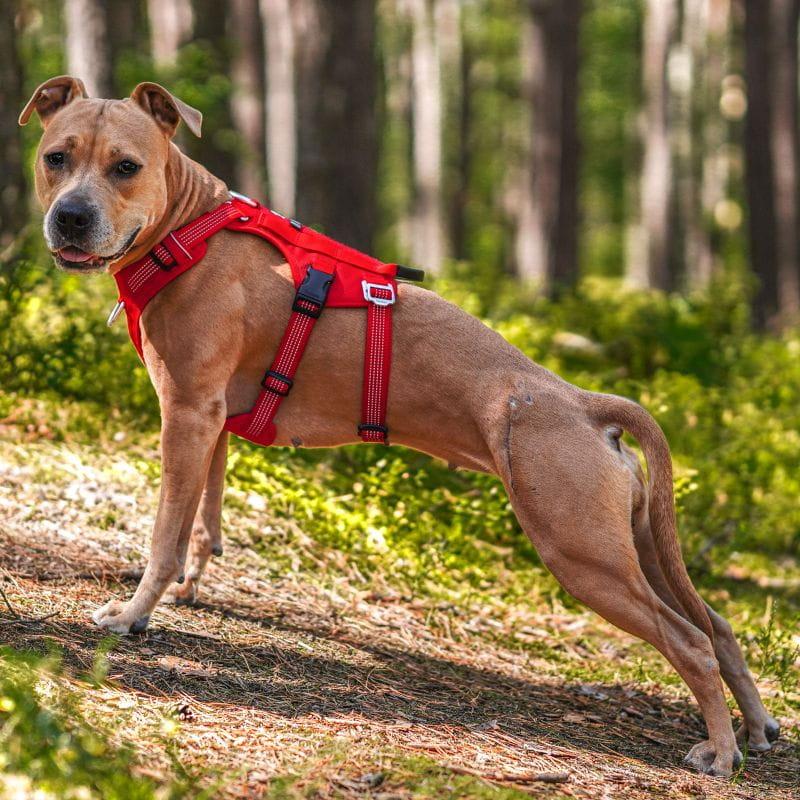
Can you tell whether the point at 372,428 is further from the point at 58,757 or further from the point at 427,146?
the point at 427,146

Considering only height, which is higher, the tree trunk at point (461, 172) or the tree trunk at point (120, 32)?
the tree trunk at point (120, 32)

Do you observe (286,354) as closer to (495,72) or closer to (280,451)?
(280,451)

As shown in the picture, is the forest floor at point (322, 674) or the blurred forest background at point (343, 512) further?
the blurred forest background at point (343, 512)

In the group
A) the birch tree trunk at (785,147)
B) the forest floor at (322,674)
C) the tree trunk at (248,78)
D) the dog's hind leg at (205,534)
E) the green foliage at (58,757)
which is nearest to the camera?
the green foliage at (58,757)

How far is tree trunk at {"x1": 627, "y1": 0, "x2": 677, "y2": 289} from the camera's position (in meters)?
20.9

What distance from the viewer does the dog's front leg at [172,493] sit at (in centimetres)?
459

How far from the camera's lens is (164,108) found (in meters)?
4.77

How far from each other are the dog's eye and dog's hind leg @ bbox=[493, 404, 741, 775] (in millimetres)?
1918

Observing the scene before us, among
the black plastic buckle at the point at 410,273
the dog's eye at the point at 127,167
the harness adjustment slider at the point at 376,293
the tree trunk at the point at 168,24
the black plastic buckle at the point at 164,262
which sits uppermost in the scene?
the tree trunk at the point at 168,24

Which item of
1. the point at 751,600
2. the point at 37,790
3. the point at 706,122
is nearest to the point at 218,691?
the point at 37,790

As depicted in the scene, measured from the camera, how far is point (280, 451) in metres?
6.82

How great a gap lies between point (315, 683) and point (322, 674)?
0.49ft

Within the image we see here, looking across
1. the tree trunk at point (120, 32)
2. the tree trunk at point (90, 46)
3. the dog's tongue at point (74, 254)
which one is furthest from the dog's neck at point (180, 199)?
the tree trunk at point (120, 32)

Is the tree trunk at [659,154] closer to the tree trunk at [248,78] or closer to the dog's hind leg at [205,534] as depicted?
the tree trunk at [248,78]
